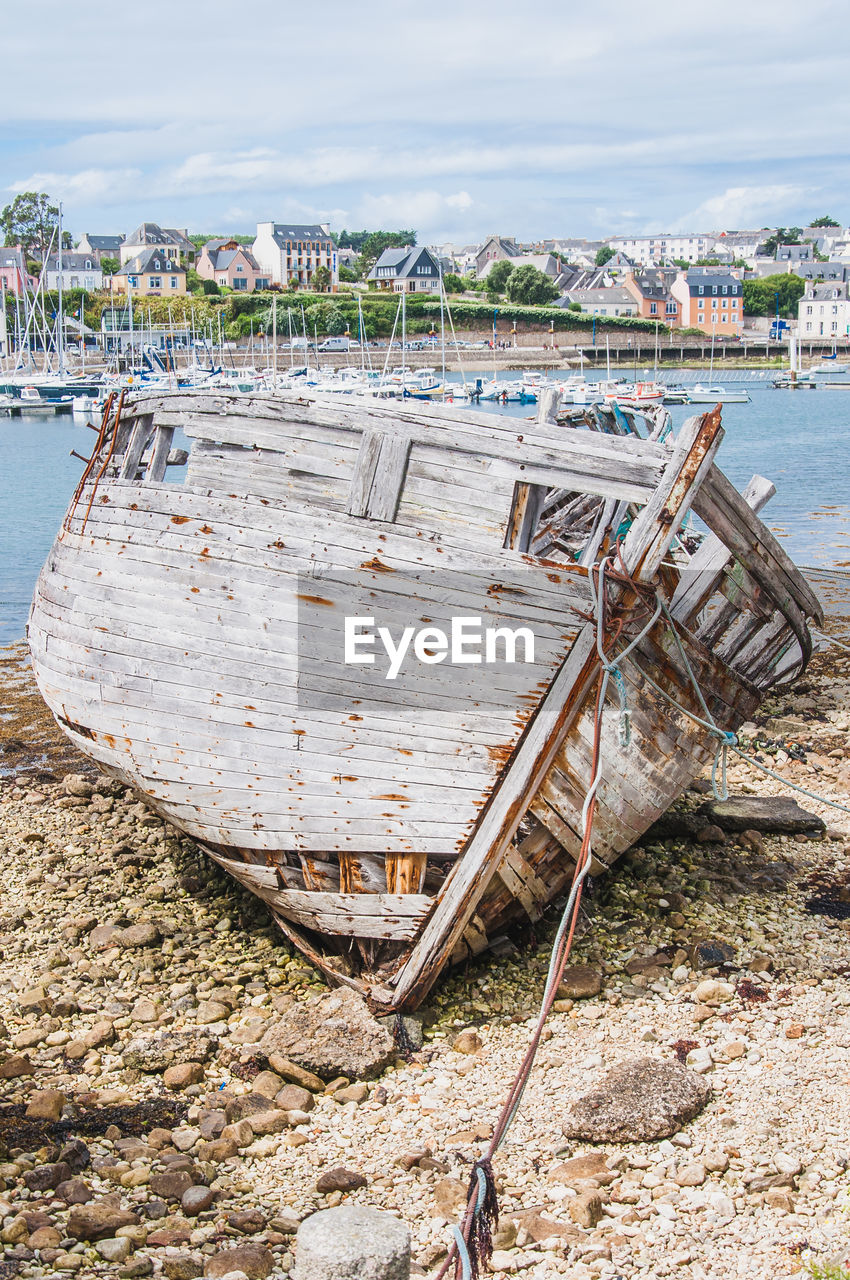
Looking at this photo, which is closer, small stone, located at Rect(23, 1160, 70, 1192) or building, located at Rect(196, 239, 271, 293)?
small stone, located at Rect(23, 1160, 70, 1192)

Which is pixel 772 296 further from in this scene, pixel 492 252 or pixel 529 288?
pixel 492 252

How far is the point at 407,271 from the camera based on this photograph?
131250 mm

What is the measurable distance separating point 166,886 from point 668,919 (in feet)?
13.1

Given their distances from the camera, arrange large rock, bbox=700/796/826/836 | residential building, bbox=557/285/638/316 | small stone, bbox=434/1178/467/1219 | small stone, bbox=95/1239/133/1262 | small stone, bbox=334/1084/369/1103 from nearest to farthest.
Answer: small stone, bbox=95/1239/133/1262, small stone, bbox=434/1178/467/1219, small stone, bbox=334/1084/369/1103, large rock, bbox=700/796/826/836, residential building, bbox=557/285/638/316

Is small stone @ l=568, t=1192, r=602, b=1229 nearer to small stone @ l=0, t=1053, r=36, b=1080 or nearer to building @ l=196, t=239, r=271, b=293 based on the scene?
small stone @ l=0, t=1053, r=36, b=1080

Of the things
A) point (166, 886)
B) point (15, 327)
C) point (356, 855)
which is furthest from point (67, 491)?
Answer: point (15, 327)

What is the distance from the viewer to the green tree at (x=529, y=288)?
130000mm

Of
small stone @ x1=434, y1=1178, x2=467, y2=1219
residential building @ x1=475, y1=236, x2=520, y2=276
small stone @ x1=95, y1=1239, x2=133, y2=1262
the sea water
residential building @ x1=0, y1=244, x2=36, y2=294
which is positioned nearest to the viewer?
small stone @ x1=95, y1=1239, x2=133, y2=1262

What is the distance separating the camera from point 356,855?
20.9ft

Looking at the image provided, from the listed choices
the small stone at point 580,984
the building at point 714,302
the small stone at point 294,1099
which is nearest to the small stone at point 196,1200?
the small stone at point 294,1099

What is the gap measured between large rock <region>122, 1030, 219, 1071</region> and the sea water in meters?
14.2

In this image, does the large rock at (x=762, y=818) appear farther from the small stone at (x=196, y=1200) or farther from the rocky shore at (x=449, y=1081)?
the small stone at (x=196, y=1200)

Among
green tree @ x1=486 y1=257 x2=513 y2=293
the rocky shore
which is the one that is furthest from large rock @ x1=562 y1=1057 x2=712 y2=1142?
green tree @ x1=486 y1=257 x2=513 y2=293

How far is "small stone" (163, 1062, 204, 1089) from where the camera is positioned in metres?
6.18
